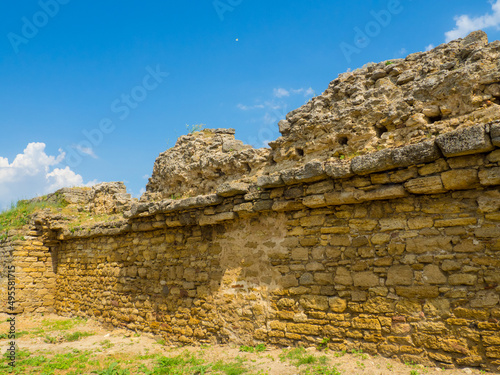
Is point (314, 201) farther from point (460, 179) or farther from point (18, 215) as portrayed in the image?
point (18, 215)

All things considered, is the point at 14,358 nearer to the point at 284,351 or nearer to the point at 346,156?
the point at 284,351

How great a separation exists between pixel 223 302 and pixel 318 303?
5.65ft

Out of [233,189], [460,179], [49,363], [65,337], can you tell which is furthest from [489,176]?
[65,337]

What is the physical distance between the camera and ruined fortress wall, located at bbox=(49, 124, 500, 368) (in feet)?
12.5

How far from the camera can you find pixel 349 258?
15.3 ft

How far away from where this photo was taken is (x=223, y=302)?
19.0 feet

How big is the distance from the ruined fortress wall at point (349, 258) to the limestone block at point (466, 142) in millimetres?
11

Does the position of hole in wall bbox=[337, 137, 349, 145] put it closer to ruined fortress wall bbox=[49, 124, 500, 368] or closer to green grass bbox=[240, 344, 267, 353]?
ruined fortress wall bbox=[49, 124, 500, 368]

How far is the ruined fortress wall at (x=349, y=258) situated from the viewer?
381 cm

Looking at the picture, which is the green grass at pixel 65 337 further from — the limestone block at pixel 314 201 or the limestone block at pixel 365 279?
the limestone block at pixel 365 279

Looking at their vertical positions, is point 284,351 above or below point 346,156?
below

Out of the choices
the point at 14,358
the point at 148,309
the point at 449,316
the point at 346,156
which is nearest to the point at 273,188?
the point at 346,156

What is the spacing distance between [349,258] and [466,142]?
77.2 inches

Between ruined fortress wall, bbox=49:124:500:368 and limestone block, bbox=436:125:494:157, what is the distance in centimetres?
1
